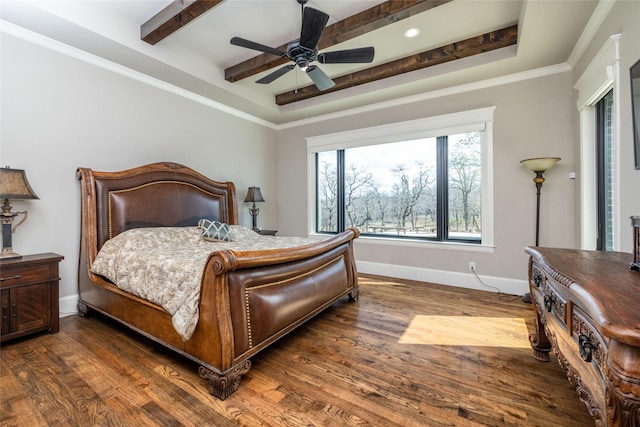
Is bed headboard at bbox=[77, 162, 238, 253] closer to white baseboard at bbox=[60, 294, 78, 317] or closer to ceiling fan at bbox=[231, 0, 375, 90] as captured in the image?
white baseboard at bbox=[60, 294, 78, 317]

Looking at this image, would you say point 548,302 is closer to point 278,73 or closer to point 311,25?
point 311,25

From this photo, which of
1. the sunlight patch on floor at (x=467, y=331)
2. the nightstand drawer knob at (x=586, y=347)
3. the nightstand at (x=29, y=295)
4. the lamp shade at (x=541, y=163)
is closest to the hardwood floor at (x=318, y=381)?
the sunlight patch on floor at (x=467, y=331)

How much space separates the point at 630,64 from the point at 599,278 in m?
1.87

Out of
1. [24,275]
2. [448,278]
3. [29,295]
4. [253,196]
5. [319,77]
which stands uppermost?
[319,77]

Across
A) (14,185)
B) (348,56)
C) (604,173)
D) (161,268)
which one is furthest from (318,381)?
(604,173)

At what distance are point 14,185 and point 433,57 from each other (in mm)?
4325

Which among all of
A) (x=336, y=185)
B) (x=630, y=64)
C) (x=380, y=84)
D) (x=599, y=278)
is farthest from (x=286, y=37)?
(x=599, y=278)

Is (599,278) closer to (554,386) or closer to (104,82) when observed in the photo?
(554,386)

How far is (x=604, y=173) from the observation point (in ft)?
8.97

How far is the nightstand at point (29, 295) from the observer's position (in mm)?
2193

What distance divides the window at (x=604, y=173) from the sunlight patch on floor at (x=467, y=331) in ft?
3.75

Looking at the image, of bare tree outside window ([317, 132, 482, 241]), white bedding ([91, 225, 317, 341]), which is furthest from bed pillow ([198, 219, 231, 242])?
bare tree outside window ([317, 132, 482, 241])

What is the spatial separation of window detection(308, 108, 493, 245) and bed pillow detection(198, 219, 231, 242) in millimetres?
2077

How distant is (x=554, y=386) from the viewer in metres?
1.72
